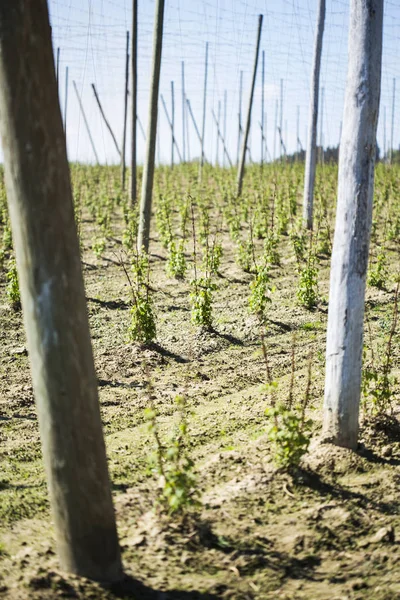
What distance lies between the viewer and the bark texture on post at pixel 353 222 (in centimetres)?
360

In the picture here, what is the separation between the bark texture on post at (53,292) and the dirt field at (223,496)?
→ 0.98 ft

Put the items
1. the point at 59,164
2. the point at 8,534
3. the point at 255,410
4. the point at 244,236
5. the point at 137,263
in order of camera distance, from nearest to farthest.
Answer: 1. the point at 59,164
2. the point at 8,534
3. the point at 255,410
4. the point at 137,263
5. the point at 244,236

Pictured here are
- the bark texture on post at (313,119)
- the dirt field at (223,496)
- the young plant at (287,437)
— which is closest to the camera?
→ the dirt field at (223,496)

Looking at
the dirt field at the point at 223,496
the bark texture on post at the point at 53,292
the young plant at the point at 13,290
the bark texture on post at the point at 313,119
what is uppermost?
the bark texture on post at the point at 313,119

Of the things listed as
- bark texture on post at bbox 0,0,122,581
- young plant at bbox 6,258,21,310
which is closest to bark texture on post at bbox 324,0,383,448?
bark texture on post at bbox 0,0,122,581

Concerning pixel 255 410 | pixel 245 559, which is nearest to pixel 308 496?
pixel 245 559

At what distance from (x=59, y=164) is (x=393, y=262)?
10.2 metres

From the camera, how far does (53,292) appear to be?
240 centimetres

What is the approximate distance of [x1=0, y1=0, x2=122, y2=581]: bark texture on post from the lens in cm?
227

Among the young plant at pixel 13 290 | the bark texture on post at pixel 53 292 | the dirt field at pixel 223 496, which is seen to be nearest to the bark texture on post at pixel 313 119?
the dirt field at pixel 223 496

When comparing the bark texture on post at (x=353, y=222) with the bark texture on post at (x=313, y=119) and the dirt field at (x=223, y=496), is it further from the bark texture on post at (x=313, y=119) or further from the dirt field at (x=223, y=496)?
the bark texture on post at (x=313, y=119)

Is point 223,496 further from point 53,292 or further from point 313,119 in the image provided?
point 313,119

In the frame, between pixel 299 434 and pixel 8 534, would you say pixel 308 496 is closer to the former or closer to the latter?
pixel 299 434

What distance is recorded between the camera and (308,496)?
3514 millimetres
